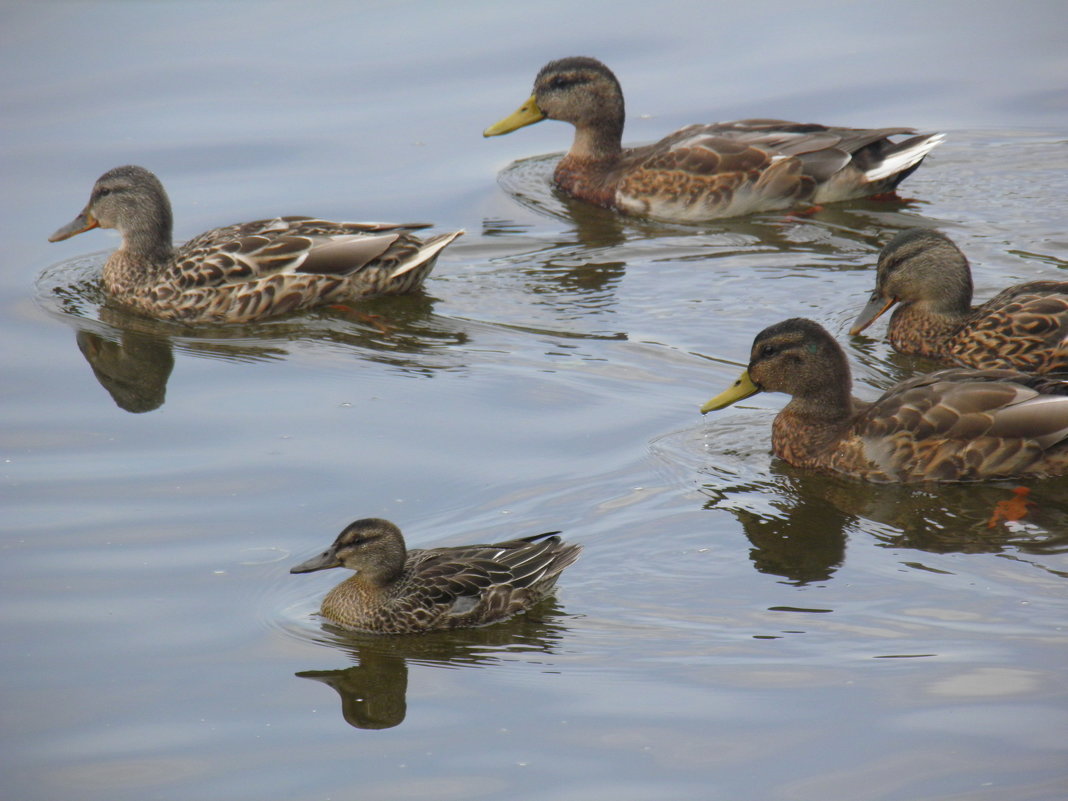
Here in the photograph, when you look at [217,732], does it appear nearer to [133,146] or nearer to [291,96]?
[133,146]

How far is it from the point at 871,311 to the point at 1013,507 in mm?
2558

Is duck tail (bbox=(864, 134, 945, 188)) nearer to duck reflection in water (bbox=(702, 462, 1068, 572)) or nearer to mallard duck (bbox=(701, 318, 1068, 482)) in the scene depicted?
mallard duck (bbox=(701, 318, 1068, 482))

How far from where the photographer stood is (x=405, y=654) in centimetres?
717

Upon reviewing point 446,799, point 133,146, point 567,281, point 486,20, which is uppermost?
point 486,20

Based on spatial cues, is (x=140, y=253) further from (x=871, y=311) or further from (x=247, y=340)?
(x=871, y=311)

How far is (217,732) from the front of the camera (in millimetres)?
6543

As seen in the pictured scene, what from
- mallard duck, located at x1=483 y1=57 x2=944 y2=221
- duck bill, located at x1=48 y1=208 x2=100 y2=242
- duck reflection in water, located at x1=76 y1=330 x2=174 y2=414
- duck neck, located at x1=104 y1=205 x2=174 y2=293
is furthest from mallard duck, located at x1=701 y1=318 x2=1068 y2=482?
duck bill, located at x1=48 y1=208 x2=100 y2=242

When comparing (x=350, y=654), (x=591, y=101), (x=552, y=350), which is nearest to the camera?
(x=350, y=654)

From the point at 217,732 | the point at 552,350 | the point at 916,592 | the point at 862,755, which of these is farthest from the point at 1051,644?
the point at 552,350

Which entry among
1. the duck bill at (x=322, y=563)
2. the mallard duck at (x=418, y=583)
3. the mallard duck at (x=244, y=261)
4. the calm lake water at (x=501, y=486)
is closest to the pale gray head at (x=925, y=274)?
the calm lake water at (x=501, y=486)

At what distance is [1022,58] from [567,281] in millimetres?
7321

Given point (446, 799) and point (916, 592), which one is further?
point (916, 592)

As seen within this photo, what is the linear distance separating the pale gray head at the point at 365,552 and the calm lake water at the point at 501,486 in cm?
32

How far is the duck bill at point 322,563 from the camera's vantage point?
7.26 metres
